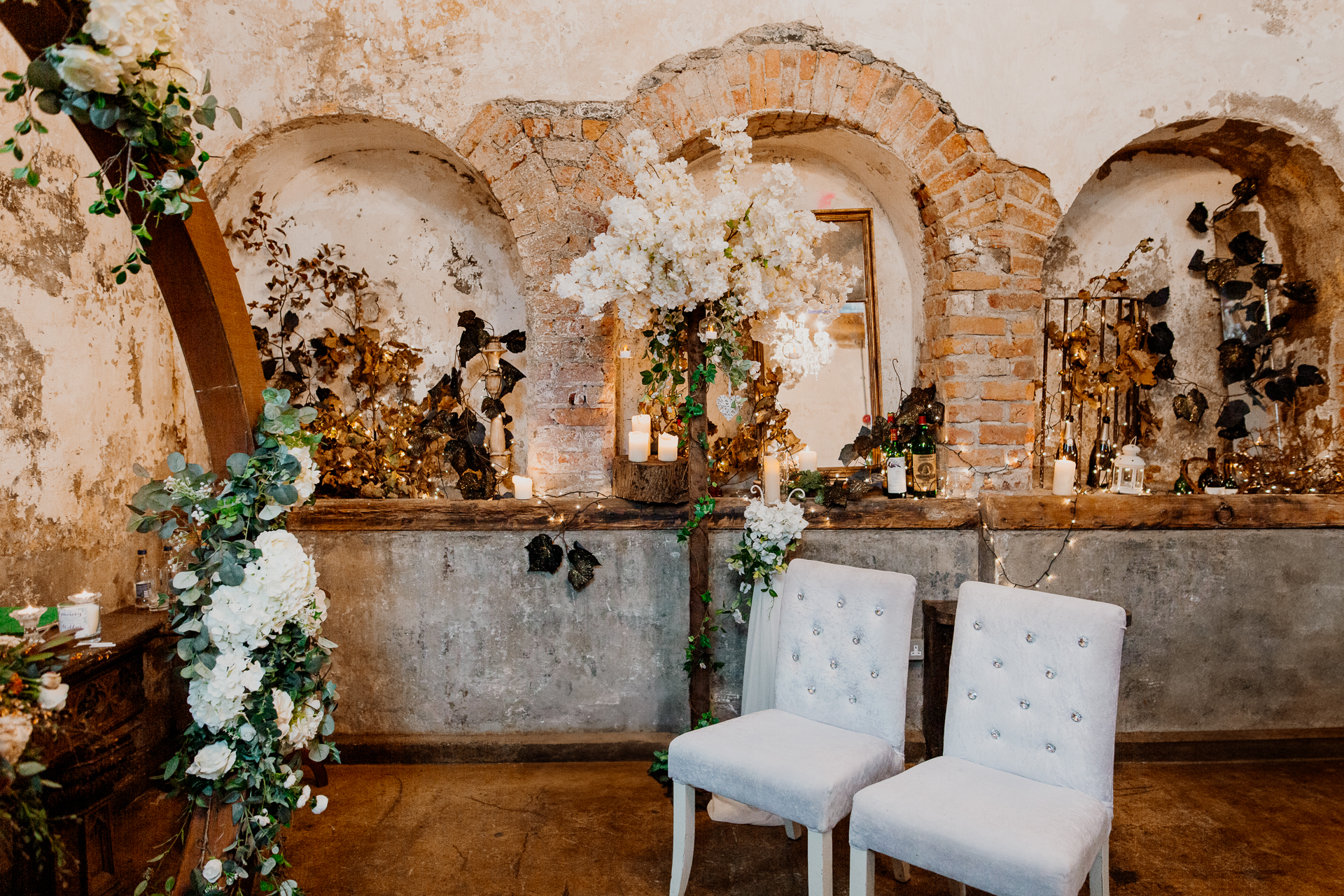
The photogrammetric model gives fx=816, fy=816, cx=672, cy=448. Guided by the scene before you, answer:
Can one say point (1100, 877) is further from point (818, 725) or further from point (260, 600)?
point (260, 600)

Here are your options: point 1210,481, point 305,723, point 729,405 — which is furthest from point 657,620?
point 1210,481

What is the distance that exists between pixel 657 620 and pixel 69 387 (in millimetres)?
2267

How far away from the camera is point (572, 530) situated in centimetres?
336

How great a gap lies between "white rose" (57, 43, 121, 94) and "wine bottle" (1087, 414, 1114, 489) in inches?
155

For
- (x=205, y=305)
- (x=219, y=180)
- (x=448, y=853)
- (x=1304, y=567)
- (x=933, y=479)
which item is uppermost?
(x=219, y=180)

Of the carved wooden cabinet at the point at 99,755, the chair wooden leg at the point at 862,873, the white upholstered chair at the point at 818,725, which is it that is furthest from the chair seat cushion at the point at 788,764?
the carved wooden cabinet at the point at 99,755

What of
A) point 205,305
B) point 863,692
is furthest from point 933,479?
point 205,305

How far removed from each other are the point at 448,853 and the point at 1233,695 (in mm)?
3152

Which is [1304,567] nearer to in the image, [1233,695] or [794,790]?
[1233,695]

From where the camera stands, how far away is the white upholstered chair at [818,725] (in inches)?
82.1

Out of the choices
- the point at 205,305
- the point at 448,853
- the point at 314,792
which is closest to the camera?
the point at 205,305

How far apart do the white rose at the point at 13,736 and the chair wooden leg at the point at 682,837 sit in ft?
5.04

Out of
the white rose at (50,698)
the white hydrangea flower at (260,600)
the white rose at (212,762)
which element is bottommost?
the white rose at (212,762)

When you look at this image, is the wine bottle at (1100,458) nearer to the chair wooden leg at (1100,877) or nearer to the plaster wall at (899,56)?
the plaster wall at (899,56)
